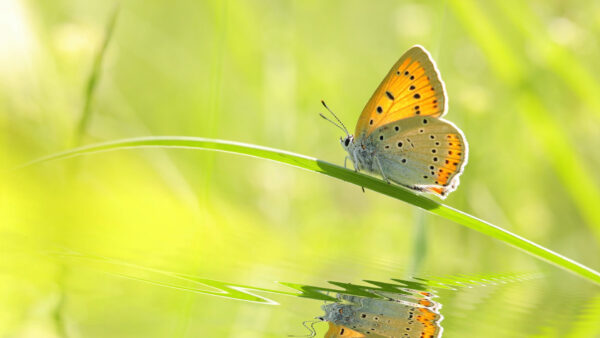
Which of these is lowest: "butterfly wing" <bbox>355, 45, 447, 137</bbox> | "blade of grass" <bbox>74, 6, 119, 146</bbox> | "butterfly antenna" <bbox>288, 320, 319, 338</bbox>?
"butterfly antenna" <bbox>288, 320, 319, 338</bbox>

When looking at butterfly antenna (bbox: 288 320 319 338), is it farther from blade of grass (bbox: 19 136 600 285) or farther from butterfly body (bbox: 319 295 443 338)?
blade of grass (bbox: 19 136 600 285)

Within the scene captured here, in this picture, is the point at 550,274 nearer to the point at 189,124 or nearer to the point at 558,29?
the point at 558,29

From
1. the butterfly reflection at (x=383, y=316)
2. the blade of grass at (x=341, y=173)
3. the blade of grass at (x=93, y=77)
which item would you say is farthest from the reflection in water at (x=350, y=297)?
the blade of grass at (x=93, y=77)

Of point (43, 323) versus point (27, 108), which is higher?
point (27, 108)

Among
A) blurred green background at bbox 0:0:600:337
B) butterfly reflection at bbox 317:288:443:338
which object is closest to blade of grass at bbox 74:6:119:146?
blurred green background at bbox 0:0:600:337

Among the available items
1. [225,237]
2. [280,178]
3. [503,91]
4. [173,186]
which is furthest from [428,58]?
[503,91]
